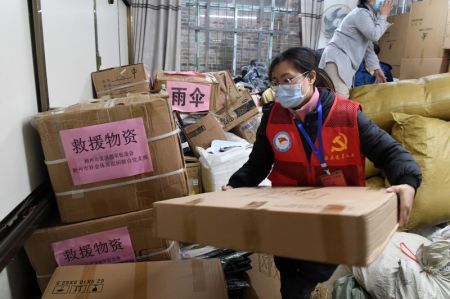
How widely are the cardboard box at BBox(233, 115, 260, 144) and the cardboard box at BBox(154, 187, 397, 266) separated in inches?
74.8

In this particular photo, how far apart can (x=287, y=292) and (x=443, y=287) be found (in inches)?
25.8

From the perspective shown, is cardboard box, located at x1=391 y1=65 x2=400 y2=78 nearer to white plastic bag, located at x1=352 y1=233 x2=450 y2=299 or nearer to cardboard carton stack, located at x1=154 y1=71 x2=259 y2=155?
cardboard carton stack, located at x1=154 y1=71 x2=259 y2=155

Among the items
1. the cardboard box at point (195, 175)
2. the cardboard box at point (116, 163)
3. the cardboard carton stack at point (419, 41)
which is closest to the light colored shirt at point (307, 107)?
the cardboard box at point (116, 163)

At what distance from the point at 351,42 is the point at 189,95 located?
1233 millimetres

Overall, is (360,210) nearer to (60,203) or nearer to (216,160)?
(60,203)

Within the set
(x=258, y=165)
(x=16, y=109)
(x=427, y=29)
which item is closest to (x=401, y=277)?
(x=258, y=165)

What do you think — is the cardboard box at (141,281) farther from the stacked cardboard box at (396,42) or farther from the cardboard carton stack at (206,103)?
the stacked cardboard box at (396,42)

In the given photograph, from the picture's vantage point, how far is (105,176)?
1.27 m

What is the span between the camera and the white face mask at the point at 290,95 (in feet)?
3.71

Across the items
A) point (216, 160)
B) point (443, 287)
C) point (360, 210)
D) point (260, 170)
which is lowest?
point (443, 287)

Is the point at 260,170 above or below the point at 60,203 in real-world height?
above

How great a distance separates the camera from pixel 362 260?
0.58 meters

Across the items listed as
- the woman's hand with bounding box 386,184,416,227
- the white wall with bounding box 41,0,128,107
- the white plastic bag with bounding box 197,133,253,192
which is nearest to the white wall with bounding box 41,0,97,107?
the white wall with bounding box 41,0,128,107

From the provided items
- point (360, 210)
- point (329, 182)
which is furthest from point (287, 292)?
point (360, 210)
